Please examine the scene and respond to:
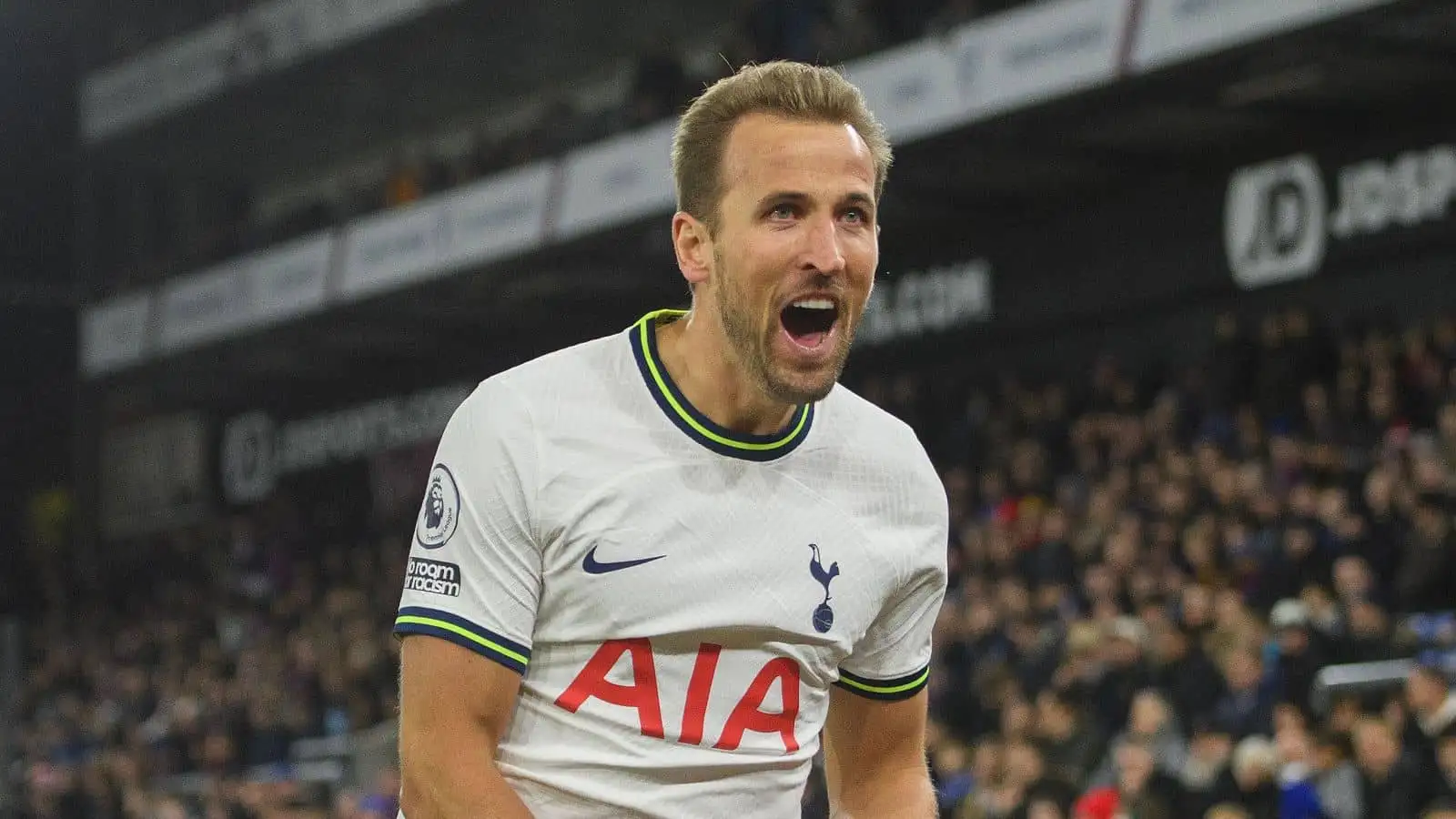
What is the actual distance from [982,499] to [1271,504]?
4.63 m

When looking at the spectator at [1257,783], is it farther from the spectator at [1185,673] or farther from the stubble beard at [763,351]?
the stubble beard at [763,351]

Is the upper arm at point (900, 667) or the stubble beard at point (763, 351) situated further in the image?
the upper arm at point (900, 667)

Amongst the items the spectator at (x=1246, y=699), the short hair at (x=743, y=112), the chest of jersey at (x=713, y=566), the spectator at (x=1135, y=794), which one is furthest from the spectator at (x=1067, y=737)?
the short hair at (x=743, y=112)

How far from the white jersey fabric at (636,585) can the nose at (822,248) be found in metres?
0.33

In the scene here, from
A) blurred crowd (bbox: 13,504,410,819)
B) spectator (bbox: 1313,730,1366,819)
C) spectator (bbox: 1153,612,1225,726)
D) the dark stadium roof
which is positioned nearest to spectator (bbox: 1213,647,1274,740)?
spectator (bbox: 1153,612,1225,726)

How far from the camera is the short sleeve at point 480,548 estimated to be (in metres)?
2.87

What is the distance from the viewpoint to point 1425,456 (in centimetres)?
1194

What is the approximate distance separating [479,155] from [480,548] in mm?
22020

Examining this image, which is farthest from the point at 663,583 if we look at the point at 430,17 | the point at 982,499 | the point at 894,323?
the point at 430,17

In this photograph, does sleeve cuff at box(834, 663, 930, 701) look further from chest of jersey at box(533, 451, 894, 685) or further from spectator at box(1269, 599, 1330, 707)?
spectator at box(1269, 599, 1330, 707)

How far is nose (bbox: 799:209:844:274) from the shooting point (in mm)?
2918

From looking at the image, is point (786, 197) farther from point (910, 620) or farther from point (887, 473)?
point (910, 620)

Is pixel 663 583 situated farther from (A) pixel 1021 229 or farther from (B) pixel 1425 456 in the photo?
(A) pixel 1021 229

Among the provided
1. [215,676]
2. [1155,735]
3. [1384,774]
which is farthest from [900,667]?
[215,676]
